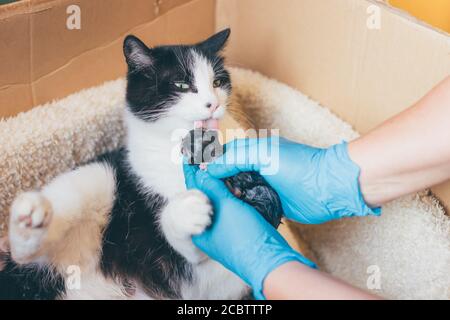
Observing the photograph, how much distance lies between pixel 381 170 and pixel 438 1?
3.13 feet

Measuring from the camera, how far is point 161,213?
100 centimetres

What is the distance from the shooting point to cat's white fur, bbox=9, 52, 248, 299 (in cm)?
89

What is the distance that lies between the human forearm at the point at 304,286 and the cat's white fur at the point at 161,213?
160mm

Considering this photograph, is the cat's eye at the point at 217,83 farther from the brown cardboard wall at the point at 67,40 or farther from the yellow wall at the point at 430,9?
the yellow wall at the point at 430,9

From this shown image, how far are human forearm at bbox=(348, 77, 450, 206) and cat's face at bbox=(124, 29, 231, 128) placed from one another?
1.01 ft

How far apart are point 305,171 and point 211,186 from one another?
197 millimetres

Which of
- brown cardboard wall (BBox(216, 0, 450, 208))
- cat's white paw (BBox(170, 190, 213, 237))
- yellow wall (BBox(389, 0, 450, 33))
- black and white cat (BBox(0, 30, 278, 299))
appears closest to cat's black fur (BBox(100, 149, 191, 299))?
black and white cat (BBox(0, 30, 278, 299))

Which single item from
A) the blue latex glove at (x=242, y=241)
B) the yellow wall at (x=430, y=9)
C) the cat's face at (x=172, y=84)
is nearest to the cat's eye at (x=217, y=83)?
the cat's face at (x=172, y=84)

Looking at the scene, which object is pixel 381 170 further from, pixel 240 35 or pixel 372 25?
pixel 240 35

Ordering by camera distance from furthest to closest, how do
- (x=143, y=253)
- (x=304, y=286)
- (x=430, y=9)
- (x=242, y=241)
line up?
1. (x=430, y=9)
2. (x=143, y=253)
3. (x=242, y=241)
4. (x=304, y=286)

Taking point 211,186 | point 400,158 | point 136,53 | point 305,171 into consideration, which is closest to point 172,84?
point 136,53

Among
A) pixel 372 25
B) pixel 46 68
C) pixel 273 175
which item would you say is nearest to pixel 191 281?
pixel 273 175

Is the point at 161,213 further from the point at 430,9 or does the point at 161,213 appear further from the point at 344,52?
the point at 430,9

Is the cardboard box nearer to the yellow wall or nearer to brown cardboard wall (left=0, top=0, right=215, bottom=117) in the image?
brown cardboard wall (left=0, top=0, right=215, bottom=117)
